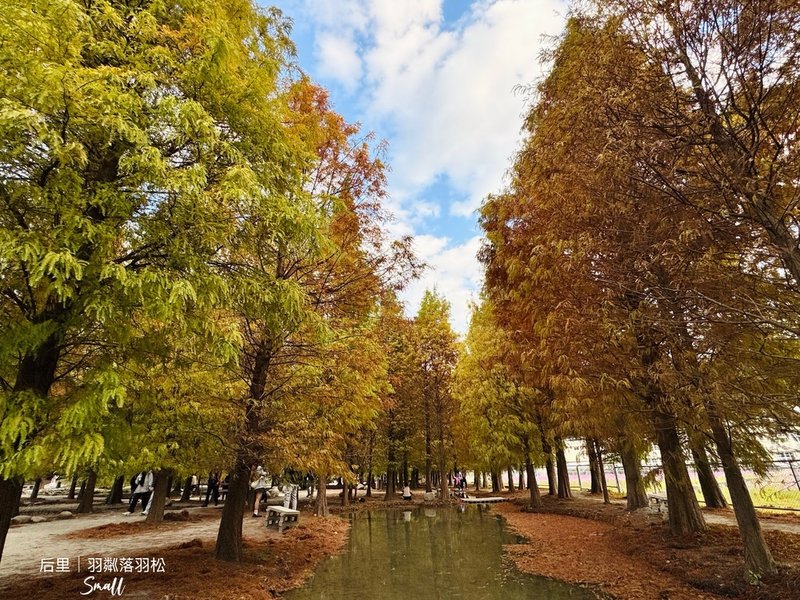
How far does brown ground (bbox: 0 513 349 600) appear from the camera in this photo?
613 centimetres

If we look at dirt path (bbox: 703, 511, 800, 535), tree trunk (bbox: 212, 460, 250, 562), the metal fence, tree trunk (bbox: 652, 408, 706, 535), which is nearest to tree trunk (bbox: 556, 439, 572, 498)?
the metal fence

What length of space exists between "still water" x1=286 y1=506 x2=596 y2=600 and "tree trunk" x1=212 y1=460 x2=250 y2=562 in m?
1.70

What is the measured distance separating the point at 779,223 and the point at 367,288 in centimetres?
660

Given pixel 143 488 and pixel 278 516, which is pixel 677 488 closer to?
pixel 278 516

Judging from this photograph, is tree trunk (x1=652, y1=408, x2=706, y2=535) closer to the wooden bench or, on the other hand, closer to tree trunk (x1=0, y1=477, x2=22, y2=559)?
tree trunk (x1=0, y1=477, x2=22, y2=559)

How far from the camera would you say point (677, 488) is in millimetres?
9352

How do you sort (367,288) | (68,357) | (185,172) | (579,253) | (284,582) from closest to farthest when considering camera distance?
(185,172), (68,357), (579,253), (284,582), (367,288)

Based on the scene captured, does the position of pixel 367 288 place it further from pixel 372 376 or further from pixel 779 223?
pixel 779 223

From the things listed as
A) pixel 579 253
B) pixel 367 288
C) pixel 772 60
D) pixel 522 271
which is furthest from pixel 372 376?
pixel 772 60

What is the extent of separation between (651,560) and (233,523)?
8.12 metres

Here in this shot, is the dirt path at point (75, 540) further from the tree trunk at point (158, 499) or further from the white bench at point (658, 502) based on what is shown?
the white bench at point (658, 502)

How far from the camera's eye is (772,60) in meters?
4.39

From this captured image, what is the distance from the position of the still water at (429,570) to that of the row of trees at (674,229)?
3.51 metres

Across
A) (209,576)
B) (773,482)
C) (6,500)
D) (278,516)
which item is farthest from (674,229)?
(278,516)
